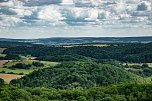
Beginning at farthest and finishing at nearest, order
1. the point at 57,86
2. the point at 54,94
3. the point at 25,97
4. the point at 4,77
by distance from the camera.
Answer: the point at 4,77 → the point at 57,86 → the point at 54,94 → the point at 25,97

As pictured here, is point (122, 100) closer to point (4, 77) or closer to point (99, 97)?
point (99, 97)

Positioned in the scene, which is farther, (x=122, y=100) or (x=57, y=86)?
(x=57, y=86)

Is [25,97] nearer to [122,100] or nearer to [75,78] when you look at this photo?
[122,100]

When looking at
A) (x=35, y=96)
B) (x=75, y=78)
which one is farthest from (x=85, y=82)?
(x=35, y=96)

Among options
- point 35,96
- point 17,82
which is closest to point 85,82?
point 17,82

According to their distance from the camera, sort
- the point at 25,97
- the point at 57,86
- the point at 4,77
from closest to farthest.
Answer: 1. the point at 25,97
2. the point at 57,86
3. the point at 4,77

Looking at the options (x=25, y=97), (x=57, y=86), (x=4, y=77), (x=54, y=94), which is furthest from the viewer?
(x=4, y=77)
